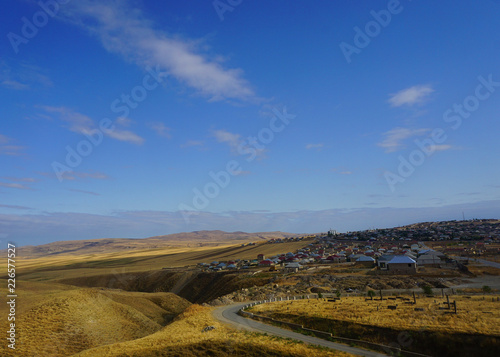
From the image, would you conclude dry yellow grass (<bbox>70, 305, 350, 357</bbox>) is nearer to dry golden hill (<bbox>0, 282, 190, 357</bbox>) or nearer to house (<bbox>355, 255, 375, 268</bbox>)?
dry golden hill (<bbox>0, 282, 190, 357</bbox>)

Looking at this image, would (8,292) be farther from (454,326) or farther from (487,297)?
(487,297)

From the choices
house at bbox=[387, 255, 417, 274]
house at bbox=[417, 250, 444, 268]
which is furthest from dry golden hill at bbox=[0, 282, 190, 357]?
house at bbox=[417, 250, 444, 268]

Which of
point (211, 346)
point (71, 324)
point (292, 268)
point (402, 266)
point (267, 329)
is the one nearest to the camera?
point (211, 346)

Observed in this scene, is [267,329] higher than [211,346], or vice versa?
[211,346]

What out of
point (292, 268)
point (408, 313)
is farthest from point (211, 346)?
point (292, 268)

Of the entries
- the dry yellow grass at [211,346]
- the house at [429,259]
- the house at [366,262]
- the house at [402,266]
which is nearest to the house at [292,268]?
the house at [366,262]

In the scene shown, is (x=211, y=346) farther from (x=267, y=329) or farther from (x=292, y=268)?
(x=292, y=268)

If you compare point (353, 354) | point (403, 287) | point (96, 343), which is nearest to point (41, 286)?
point (96, 343)
